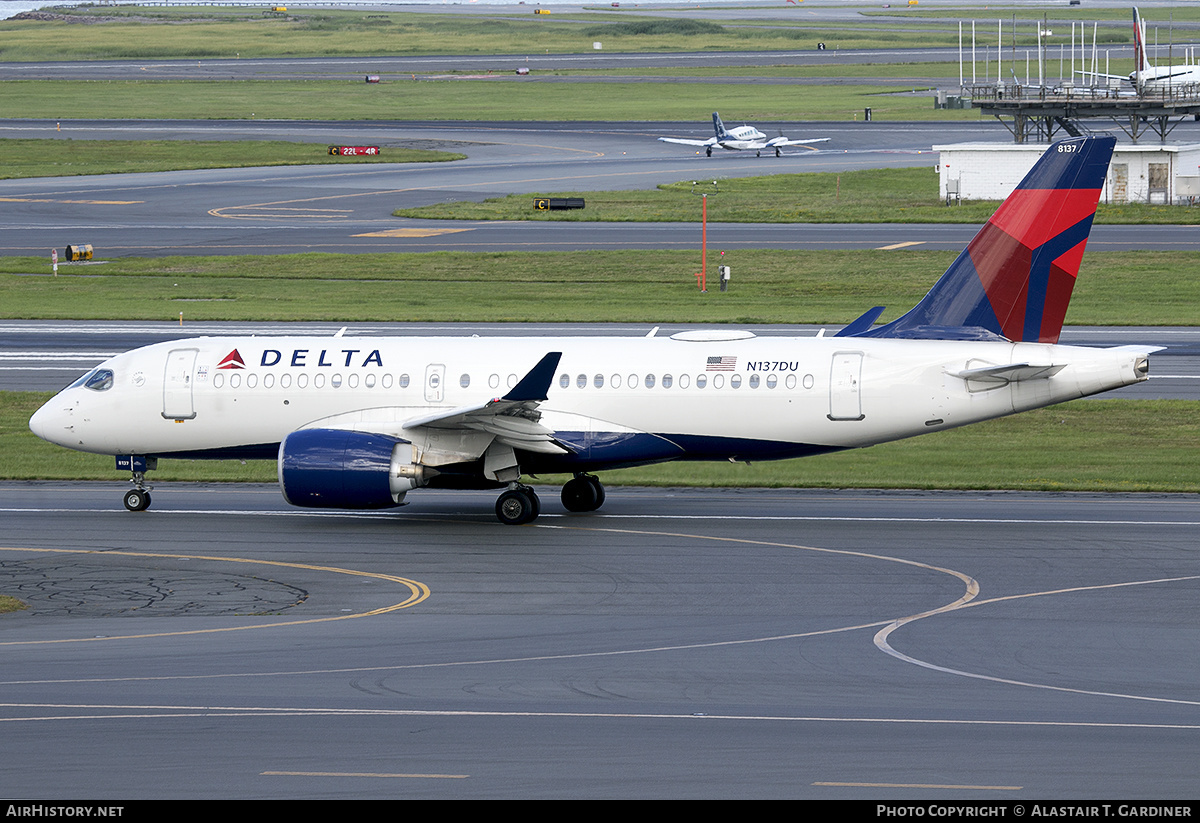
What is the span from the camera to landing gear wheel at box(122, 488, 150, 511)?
109 feet

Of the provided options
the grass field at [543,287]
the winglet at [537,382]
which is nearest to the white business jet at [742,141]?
the grass field at [543,287]

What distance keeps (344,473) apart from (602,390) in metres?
5.72

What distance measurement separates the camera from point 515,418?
101 ft

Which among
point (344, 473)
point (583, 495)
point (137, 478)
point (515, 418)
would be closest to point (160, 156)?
point (137, 478)

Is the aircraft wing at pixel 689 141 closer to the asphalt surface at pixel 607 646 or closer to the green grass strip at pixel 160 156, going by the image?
the green grass strip at pixel 160 156

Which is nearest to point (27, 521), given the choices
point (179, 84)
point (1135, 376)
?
point (1135, 376)

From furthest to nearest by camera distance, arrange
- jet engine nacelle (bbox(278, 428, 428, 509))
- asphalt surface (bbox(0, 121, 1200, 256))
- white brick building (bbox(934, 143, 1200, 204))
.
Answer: white brick building (bbox(934, 143, 1200, 204))
asphalt surface (bbox(0, 121, 1200, 256))
jet engine nacelle (bbox(278, 428, 428, 509))

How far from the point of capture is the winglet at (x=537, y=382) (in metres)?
29.2

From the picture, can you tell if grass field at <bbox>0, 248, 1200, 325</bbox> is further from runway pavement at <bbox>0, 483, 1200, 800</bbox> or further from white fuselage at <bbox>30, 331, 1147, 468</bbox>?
runway pavement at <bbox>0, 483, 1200, 800</bbox>

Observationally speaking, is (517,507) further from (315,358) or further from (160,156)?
(160,156)

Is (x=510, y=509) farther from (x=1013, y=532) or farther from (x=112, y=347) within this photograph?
(x=112, y=347)

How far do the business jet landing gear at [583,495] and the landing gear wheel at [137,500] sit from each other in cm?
926

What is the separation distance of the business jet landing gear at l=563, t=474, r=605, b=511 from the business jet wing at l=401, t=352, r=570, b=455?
5.22 ft

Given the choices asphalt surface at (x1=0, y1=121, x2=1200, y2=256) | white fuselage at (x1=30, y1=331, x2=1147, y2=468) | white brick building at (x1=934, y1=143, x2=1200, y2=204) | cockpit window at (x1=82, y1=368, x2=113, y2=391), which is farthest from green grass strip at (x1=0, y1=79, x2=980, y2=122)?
cockpit window at (x1=82, y1=368, x2=113, y2=391)
